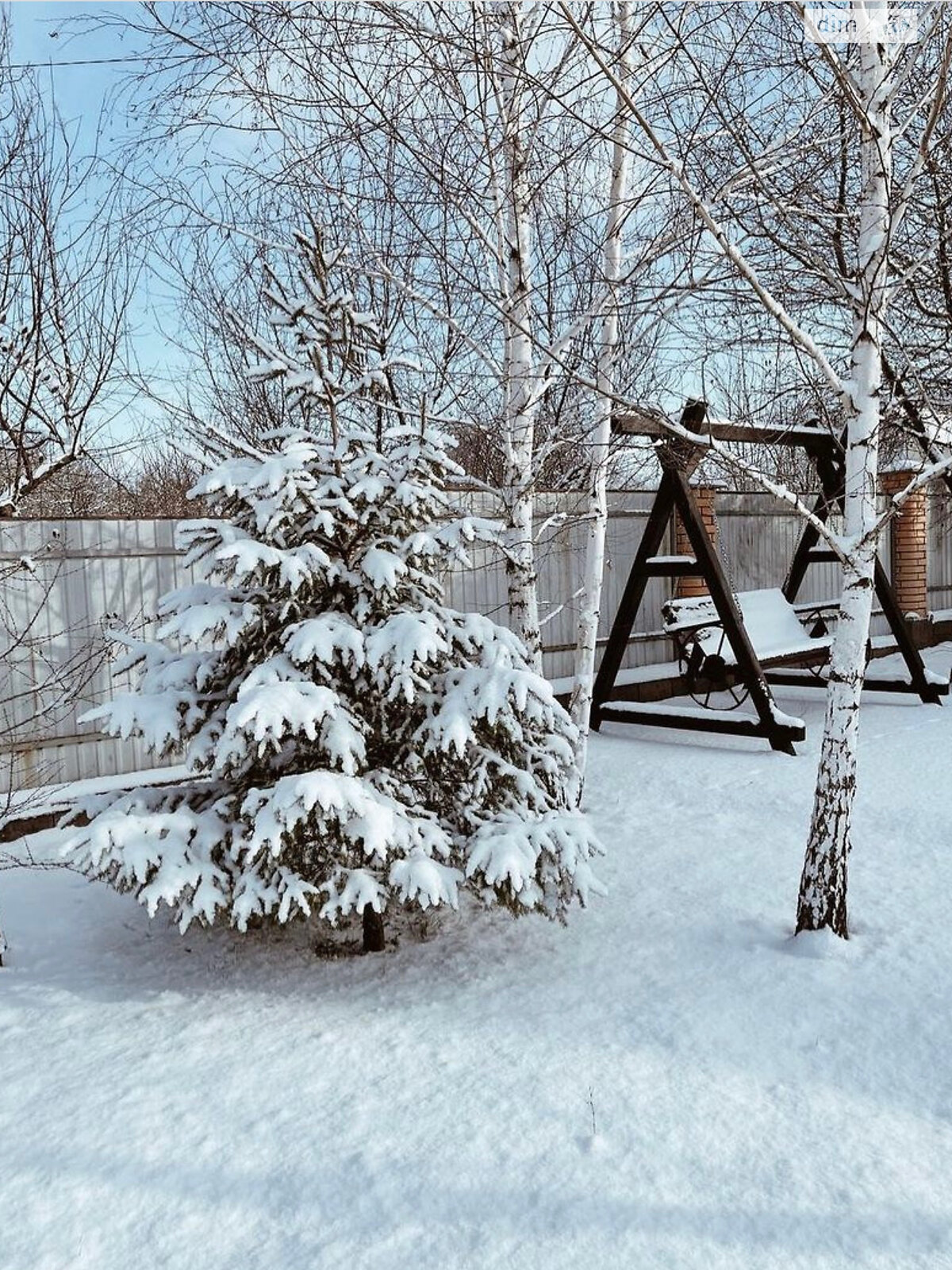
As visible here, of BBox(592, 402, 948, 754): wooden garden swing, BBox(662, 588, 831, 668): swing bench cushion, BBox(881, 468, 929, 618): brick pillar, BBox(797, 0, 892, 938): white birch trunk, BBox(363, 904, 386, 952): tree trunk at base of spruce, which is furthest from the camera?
BBox(881, 468, 929, 618): brick pillar

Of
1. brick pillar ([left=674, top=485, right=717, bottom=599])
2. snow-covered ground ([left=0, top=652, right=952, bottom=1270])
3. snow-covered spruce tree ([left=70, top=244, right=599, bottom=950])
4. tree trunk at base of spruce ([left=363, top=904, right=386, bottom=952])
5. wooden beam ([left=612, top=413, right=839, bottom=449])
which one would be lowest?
snow-covered ground ([left=0, top=652, right=952, bottom=1270])

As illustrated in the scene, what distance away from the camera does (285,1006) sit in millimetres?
3574

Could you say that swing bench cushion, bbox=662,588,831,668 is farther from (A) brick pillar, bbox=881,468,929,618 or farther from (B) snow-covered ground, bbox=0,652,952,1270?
(A) brick pillar, bbox=881,468,929,618

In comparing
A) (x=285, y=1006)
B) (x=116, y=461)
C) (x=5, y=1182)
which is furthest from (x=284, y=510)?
(x=116, y=461)

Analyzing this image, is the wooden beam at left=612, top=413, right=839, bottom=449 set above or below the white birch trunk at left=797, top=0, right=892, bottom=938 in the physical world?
above

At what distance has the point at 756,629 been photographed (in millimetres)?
8547

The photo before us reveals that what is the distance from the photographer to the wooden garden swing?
7.41 meters

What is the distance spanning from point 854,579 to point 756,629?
478 centimetres

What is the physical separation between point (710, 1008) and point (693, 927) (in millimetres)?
708

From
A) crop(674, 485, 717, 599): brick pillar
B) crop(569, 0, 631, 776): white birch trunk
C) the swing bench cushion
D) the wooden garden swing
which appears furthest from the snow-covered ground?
crop(674, 485, 717, 599): brick pillar

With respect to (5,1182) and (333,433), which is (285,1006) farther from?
(333,433)

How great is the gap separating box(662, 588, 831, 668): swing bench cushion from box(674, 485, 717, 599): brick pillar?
140cm

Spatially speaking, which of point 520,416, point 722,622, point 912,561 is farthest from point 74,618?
point 912,561

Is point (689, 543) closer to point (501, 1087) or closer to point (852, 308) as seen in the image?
point (852, 308)
